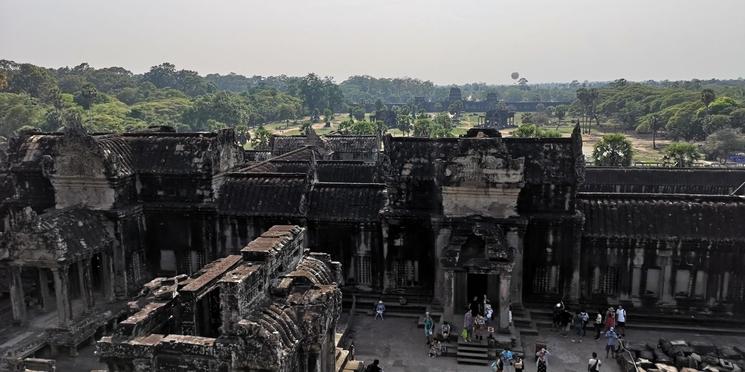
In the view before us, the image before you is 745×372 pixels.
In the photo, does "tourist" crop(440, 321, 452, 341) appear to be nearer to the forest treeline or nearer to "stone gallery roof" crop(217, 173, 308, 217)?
"stone gallery roof" crop(217, 173, 308, 217)

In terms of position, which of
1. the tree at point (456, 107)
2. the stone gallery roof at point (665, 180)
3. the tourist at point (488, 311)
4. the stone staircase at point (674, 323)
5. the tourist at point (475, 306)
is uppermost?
the tree at point (456, 107)

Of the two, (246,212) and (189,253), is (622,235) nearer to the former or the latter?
(246,212)

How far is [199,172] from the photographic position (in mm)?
23484

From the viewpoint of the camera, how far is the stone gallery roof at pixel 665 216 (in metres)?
20.3

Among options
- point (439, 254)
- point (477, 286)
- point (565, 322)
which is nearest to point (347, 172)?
point (439, 254)

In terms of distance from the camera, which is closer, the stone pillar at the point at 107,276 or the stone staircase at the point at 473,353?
the stone staircase at the point at 473,353

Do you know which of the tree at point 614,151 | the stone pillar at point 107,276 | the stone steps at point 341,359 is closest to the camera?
the stone steps at point 341,359

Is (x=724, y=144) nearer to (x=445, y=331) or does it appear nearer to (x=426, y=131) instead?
(x=426, y=131)

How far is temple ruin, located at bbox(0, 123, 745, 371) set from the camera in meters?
20.0

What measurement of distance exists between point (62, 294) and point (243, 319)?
1188cm

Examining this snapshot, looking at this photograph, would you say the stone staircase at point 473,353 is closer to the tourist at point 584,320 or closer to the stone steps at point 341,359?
the tourist at point 584,320

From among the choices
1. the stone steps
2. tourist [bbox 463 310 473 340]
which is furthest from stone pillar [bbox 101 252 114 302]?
tourist [bbox 463 310 473 340]

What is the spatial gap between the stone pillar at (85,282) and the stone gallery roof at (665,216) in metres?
18.9

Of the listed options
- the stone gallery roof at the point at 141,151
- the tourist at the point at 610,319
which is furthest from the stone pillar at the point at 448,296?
the stone gallery roof at the point at 141,151
